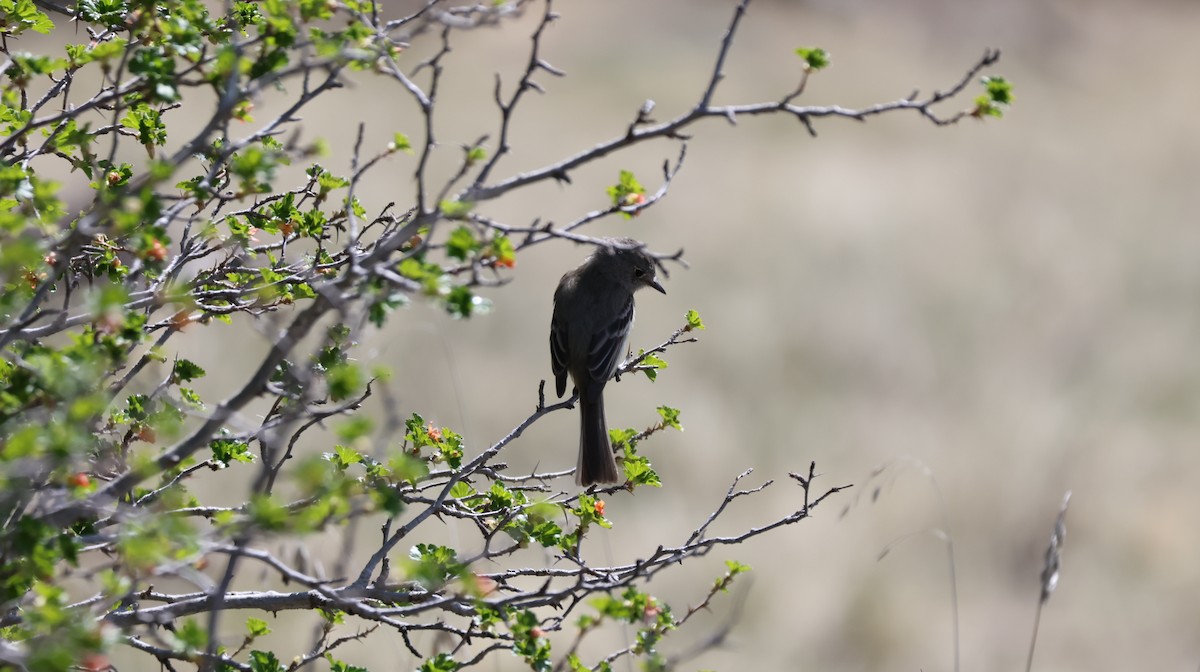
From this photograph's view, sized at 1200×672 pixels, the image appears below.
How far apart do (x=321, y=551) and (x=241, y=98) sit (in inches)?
101

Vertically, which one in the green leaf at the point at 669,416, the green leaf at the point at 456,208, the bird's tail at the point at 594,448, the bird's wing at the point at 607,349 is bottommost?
the green leaf at the point at 456,208

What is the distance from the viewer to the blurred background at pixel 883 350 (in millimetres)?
10531

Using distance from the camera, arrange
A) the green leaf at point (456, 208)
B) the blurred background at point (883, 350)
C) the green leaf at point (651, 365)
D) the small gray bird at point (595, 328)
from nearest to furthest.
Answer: the green leaf at point (456, 208) < the green leaf at point (651, 365) < the small gray bird at point (595, 328) < the blurred background at point (883, 350)

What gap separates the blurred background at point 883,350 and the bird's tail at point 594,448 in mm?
640

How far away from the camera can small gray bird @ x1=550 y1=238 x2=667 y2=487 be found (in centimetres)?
652

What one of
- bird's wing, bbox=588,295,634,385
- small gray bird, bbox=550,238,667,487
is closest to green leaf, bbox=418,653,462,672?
small gray bird, bbox=550,238,667,487

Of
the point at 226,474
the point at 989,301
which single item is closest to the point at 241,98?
the point at 226,474

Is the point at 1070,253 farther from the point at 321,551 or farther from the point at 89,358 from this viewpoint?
the point at 89,358

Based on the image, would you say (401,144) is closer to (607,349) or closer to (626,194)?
(626,194)

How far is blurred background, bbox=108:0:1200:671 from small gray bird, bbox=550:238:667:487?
657mm

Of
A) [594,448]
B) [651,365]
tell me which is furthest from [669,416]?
[594,448]

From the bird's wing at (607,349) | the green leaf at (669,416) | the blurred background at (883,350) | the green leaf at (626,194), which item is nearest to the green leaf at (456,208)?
the blurred background at (883,350)

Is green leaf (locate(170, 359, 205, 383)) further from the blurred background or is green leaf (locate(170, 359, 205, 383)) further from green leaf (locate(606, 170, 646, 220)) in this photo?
green leaf (locate(606, 170, 646, 220))

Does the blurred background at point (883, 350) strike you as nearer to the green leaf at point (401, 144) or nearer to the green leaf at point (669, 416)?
the green leaf at point (401, 144)
